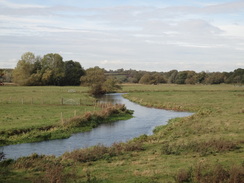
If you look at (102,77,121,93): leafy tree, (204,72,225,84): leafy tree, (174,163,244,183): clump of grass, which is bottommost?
(174,163,244,183): clump of grass

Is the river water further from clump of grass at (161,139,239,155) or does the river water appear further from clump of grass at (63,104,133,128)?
clump of grass at (161,139,239,155)

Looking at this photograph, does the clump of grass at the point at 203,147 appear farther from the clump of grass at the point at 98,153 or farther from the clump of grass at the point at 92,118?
the clump of grass at the point at 92,118

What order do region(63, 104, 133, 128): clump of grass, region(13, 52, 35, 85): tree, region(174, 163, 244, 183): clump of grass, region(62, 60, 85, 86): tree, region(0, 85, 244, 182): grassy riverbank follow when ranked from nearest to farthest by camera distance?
1. region(174, 163, 244, 183): clump of grass
2. region(0, 85, 244, 182): grassy riverbank
3. region(63, 104, 133, 128): clump of grass
4. region(13, 52, 35, 85): tree
5. region(62, 60, 85, 86): tree

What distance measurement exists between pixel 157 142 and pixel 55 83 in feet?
355

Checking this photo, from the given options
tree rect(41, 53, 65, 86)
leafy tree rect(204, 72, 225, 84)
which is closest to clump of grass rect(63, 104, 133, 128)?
tree rect(41, 53, 65, 86)

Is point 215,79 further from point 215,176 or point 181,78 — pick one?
point 215,176

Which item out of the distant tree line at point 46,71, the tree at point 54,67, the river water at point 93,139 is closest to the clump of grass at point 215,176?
the river water at point 93,139

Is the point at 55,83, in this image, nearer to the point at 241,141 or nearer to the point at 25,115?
the point at 25,115

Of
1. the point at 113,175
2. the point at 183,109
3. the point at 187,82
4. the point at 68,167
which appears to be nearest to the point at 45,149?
the point at 68,167

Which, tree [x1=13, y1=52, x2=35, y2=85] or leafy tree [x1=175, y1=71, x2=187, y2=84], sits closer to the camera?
tree [x1=13, y1=52, x2=35, y2=85]

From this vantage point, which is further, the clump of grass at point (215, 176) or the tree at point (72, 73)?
the tree at point (72, 73)

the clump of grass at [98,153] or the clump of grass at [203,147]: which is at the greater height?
the clump of grass at [203,147]

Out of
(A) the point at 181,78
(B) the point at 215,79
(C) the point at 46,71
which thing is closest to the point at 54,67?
(C) the point at 46,71

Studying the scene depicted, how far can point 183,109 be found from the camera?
50469mm
